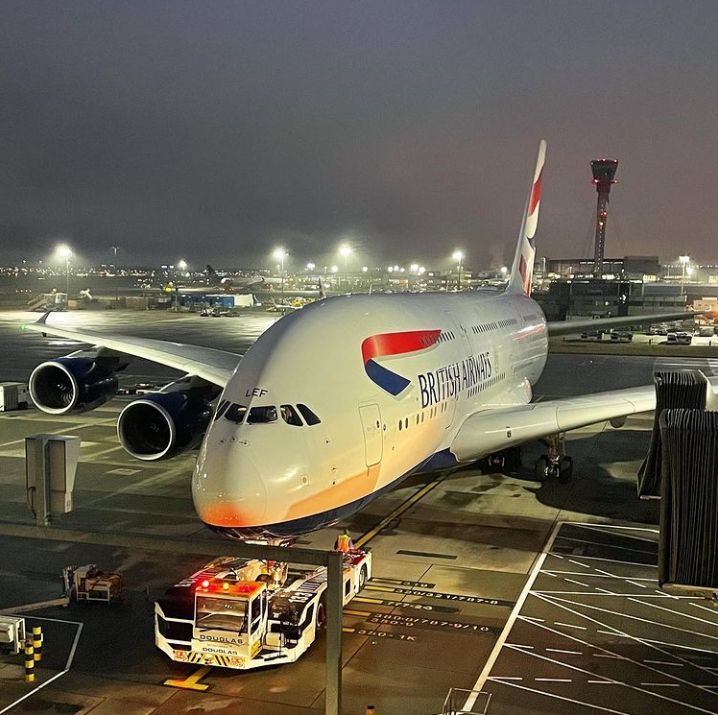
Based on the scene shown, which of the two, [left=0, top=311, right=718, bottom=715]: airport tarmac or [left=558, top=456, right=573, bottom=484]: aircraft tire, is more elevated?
[left=558, top=456, right=573, bottom=484]: aircraft tire

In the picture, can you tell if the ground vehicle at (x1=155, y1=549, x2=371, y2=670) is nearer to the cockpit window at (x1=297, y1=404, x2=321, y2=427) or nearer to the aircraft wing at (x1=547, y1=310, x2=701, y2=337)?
the cockpit window at (x1=297, y1=404, x2=321, y2=427)

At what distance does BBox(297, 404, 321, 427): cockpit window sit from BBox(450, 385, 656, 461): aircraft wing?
21.6ft

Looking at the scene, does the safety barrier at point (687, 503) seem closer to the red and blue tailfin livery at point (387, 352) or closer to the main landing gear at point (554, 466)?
the red and blue tailfin livery at point (387, 352)

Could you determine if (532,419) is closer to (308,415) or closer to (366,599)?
(366,599)

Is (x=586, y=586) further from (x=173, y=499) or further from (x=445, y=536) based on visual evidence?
(x=173, y=499)

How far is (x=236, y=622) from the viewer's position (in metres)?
11.2

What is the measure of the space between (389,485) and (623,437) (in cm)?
1680

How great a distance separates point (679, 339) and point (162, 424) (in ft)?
183

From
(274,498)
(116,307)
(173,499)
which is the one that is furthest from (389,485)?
(116,307)

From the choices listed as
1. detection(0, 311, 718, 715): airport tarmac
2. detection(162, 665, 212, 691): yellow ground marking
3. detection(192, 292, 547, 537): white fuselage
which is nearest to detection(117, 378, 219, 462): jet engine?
detection(0, 311, 718, 715): airport tarmac

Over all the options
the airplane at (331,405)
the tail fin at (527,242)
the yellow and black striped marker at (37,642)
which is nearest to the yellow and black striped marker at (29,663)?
the yellow and black striped marker at (37,642)

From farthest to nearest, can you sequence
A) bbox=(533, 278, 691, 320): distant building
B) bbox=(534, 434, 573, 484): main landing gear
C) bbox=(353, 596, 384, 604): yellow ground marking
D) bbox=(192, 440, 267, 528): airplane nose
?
bbox=(533, 278, 691, 320): distant building, bbox=(534, 434, 573, 484): main landing gear, bbox=(353, 596, 384, 604): yellow ground marking, bbox=(192, 440, 267, 528): airplane nose

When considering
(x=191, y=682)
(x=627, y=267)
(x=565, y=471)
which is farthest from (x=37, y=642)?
(x=627, y=267)

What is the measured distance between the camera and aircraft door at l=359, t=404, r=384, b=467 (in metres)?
13.2
